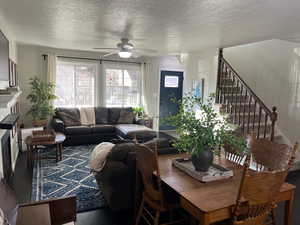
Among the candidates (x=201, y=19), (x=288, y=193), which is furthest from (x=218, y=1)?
(x=288, y=193)

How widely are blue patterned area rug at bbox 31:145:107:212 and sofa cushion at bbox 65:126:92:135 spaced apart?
80 centimetres

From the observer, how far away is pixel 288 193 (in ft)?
6.02

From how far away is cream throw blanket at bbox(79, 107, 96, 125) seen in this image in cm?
595

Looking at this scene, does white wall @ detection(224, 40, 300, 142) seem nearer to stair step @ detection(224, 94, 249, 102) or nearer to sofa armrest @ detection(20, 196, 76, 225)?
stair step @ detection(224, 94, 249, 102)

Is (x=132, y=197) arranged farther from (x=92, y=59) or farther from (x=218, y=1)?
(x=92, y=59)

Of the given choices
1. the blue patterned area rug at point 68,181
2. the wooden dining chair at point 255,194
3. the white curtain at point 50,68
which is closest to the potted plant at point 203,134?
the wooden dining chair at point 255,194

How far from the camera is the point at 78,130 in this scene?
5484mm

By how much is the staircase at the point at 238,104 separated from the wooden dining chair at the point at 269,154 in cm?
198

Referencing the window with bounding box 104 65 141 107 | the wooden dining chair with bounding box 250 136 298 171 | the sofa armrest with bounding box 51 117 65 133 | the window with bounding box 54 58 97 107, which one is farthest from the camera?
the window with bounding box 104 65 141 107

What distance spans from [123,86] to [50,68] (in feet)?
6.92

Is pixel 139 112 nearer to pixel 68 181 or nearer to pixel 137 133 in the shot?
pixel 137 133

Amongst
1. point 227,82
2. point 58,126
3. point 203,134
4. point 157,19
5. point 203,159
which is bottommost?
point 58,126

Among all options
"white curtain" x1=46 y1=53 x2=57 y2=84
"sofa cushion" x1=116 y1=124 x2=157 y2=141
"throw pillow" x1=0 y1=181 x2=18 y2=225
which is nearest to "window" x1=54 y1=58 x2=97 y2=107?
"white curtain" x1=46 y1=53 x2=57 y2=84

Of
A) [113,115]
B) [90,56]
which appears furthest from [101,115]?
[90,56]
